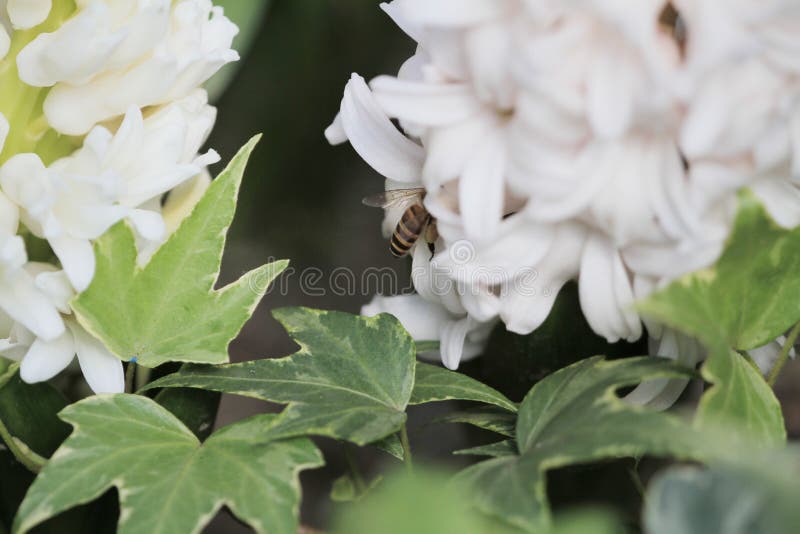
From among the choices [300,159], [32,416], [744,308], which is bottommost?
[300,159]

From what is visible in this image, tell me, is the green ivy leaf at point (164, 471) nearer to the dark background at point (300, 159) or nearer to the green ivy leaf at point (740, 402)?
the green ivy leaf at point (740, 402)

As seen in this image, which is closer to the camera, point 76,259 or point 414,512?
point 414,512

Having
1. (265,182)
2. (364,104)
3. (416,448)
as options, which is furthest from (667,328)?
(265,182)

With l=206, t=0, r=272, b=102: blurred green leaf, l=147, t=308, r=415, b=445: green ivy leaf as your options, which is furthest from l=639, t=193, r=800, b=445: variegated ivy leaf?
l=206, t=0, r=272, b=102: blurred green leaf

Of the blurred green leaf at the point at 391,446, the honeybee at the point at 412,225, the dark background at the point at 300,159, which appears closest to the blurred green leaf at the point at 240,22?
the dark background at the point at 300,159

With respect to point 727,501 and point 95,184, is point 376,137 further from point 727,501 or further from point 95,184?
point 727,501

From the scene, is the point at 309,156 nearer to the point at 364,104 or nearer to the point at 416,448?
the point at 416,448

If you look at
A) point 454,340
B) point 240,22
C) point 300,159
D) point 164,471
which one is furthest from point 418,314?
point 300,159

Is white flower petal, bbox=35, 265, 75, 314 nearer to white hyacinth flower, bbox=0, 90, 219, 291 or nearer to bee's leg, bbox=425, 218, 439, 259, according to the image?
white hyacinth flower, bbox=0, 90, 219, 291
